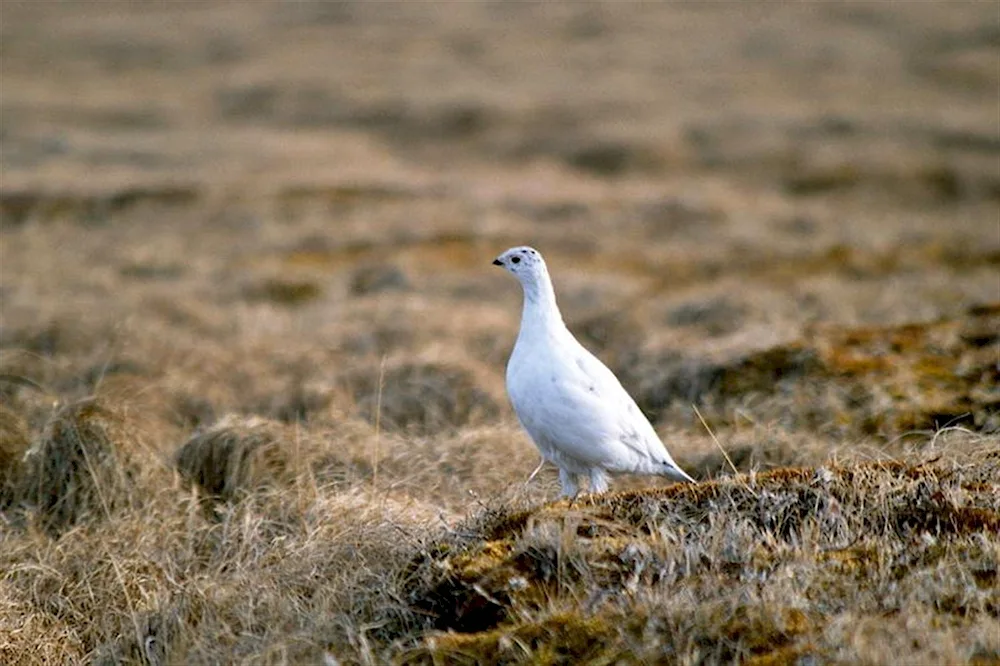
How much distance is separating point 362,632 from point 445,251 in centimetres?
1471

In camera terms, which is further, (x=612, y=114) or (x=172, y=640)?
(x=612, y=114)

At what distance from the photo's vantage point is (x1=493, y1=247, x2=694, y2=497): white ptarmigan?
5965mm

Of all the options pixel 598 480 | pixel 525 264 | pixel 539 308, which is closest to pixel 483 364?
pixel 525 264

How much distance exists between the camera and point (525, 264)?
657 centimetres

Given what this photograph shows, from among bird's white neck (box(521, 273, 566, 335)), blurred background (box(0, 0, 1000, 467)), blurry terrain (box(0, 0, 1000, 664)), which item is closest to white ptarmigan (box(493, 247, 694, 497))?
bird's white neck (box(521, 273, 566, 335))

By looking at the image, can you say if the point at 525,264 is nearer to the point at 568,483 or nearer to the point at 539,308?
the point at 539,308

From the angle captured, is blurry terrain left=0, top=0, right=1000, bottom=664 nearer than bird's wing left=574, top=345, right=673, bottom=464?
Yes

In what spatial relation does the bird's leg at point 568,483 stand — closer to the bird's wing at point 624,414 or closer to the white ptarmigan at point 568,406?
the white ptarmigan at point 568,406

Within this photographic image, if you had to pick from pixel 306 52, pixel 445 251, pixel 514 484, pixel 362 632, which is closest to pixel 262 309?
pixel 445 251

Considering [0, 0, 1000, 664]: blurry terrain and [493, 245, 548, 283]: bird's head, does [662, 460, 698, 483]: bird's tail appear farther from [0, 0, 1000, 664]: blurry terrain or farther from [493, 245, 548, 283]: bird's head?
[493, 245, 548, 283]: bird's head

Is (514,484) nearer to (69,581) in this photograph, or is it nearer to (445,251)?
(69,581)

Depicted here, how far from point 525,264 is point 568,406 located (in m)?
0.99

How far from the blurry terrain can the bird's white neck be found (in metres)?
0.96

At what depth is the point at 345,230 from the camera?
19797 millimetres
